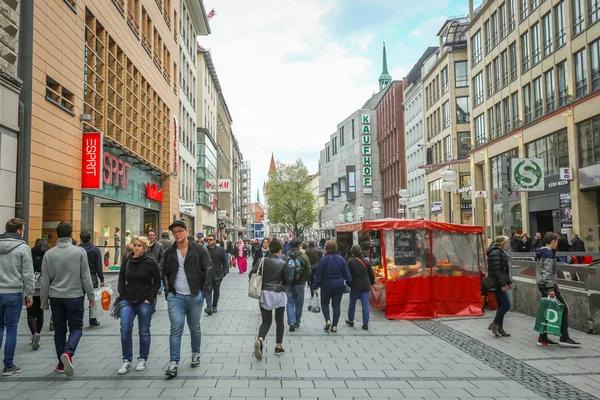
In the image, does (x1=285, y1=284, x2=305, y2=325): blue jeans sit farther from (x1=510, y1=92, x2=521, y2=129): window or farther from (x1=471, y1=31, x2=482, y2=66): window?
(x1=471, y1=31, x2=482, y2=66): window

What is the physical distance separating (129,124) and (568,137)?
2129 cm

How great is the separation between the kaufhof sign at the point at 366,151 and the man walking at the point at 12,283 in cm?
6986

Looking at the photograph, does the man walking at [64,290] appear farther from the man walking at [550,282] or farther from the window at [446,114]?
the window at [446,114]

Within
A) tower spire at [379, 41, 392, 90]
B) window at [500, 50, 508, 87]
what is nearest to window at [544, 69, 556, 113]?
window at [500, 50, 508, 87]

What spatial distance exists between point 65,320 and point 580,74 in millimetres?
26970

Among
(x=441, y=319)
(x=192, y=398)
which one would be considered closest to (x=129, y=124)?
(x=441, y=319)

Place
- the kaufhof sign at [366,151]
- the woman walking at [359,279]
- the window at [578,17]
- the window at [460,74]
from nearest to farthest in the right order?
the woman walking at [359,279] < the window at [578,17] < the window at [460,74] < the kaufhof sign at [366,151]

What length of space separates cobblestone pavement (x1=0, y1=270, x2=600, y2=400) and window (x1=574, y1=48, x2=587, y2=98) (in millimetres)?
19858

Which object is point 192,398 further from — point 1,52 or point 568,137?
point 568,137

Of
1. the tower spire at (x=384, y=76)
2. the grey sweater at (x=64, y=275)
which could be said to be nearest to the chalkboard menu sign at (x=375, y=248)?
the grey sweater at (x=64, y=275)

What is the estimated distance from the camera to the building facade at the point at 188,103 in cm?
4153

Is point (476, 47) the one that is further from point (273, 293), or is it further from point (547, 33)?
point (273, 293)

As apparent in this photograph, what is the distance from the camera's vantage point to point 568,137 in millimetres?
28047

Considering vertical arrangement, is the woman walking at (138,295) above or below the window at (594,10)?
below
